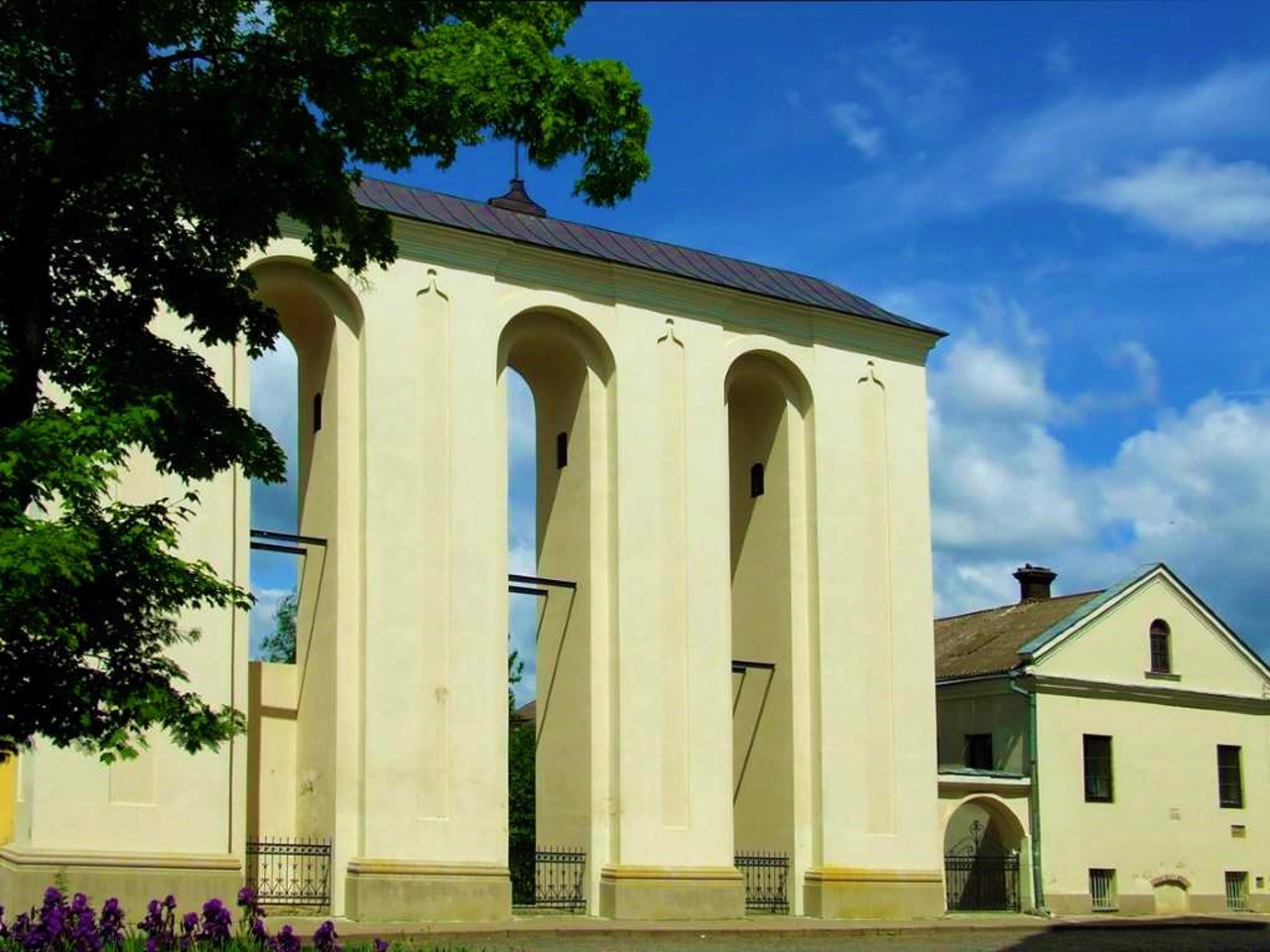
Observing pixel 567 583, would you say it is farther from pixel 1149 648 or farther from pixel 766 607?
pixel 1149 648

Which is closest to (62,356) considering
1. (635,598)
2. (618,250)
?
(635,598)

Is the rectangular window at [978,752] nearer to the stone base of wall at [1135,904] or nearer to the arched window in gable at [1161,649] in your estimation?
the stone base of wall at [1135,904]

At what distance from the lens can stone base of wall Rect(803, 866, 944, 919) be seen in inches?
1047

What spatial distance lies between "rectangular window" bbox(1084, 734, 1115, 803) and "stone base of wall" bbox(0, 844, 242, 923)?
1743cm

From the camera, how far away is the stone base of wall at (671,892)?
957 inches

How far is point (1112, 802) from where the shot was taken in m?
32.8

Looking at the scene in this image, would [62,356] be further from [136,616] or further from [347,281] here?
[347,281]

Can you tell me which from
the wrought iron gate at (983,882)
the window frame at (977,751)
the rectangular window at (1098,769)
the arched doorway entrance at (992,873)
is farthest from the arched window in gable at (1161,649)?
the wrought iron gate at (983,882)

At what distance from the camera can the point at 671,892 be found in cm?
2475

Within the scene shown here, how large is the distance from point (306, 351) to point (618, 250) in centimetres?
550

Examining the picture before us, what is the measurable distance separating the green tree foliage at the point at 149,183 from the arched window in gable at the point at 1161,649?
82.4 ft

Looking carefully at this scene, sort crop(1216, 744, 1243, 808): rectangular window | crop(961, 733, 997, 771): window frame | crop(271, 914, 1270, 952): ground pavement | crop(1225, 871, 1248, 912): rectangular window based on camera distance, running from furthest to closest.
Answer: crop(1216, 744, 1243, 808): rectangular window
crop(1225, 871, 1248, 912): rectangular window
crop(961, 733, 997, 771): window frame
crop(271, 914, 1270, 952): ground pavement

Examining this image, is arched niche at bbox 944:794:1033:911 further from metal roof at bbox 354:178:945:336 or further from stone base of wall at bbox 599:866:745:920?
metal roof at bbox 354:178:945:336

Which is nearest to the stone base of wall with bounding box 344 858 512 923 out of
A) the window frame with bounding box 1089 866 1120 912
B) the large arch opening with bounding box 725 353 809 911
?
the large arch opening with bounding box 725 353 809 911
